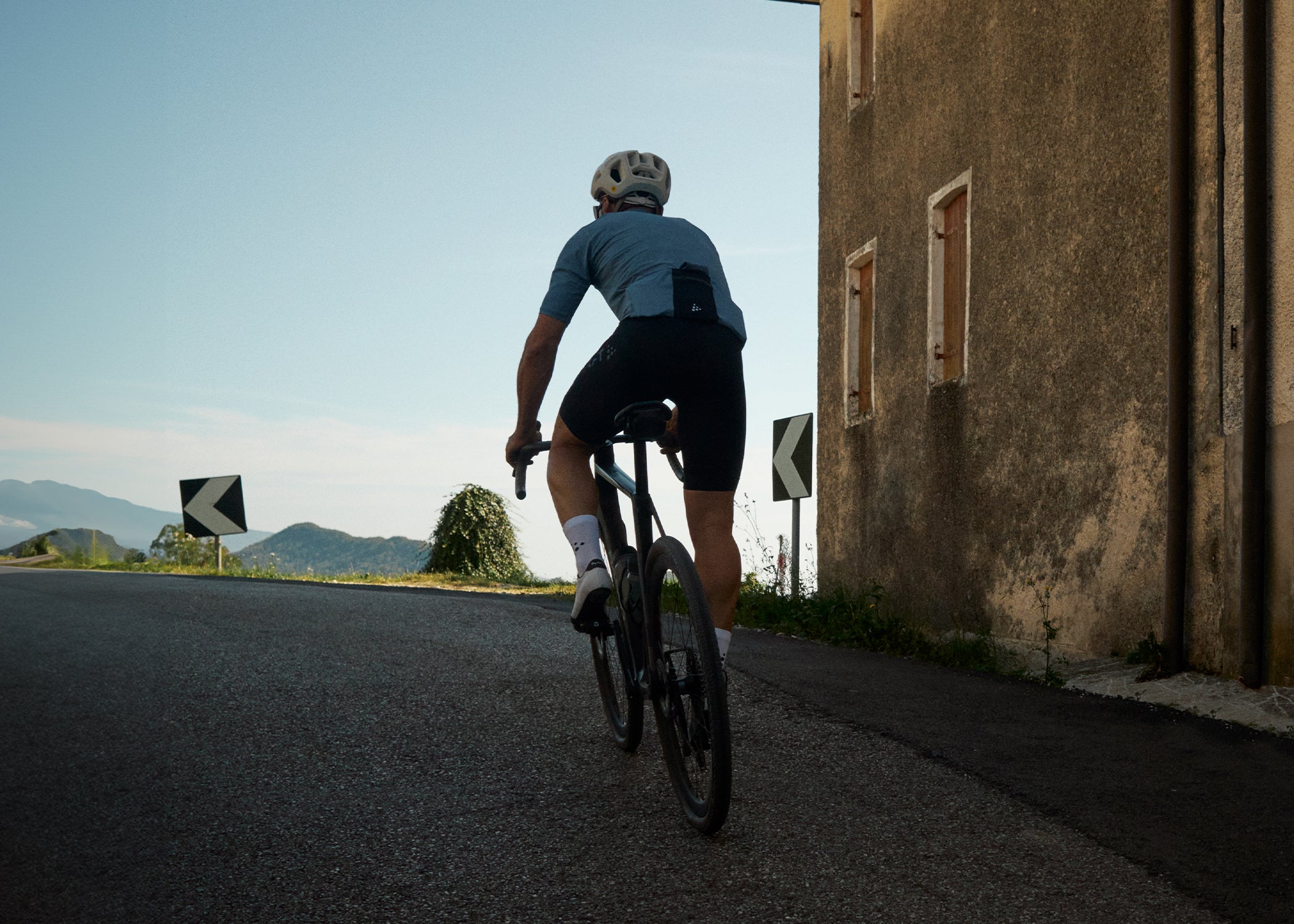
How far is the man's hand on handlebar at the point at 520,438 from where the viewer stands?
3.77 meters

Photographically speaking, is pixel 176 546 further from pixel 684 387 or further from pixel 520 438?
pixel 684 387

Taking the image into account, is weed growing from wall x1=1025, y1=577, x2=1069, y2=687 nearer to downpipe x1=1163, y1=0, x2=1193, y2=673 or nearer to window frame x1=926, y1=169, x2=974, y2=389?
downpipe x1=1163, y1=0, x2=1193, y2=673

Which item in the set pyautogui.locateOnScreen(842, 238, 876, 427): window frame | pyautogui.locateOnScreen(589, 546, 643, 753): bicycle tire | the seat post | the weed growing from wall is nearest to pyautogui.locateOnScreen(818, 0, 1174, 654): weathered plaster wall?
the weed growing from wall

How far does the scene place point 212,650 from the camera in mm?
6297

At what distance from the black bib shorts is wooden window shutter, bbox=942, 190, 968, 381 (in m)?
5.98

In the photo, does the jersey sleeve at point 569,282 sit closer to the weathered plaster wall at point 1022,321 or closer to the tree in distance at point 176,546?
the weathered plaster wall at point 1022,321

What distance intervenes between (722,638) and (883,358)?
7.73 m

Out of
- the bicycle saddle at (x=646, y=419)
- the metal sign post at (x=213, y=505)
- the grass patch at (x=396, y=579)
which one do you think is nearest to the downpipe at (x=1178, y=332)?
the bicycle saddle at (x=646, y=419)

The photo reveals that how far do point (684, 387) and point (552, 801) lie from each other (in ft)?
4.13

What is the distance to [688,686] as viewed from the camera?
3066mm

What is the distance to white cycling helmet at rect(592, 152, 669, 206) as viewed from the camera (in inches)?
145

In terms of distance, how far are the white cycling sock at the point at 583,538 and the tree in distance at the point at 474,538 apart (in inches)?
606

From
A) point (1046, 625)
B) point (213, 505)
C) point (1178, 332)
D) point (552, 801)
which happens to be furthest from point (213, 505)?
point (552, 801)

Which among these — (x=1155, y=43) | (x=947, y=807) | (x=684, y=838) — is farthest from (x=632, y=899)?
(x=1155, y=43)
